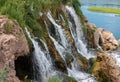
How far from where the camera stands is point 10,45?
392 inches

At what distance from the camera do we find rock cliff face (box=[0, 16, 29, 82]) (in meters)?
9.73

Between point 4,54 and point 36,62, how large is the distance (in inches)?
162

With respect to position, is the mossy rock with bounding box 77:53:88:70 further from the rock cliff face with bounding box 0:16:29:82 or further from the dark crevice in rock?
the rock cliff face with bounding box 0:16:29:82

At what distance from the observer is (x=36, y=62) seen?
1378 cm

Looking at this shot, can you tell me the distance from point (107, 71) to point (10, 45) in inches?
272

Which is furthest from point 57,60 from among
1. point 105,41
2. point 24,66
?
point 105,41

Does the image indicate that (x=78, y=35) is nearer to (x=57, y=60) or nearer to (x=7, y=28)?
(x=57, y=60)

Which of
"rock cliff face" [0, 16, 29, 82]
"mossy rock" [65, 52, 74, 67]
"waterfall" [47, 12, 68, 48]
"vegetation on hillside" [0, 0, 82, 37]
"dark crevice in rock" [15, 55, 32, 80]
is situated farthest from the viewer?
"waterfall" [47, 12, 68, 48]

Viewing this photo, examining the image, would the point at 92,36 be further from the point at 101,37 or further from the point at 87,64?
the point at 87,64

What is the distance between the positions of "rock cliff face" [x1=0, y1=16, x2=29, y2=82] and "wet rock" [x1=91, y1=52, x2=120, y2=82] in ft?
17.6

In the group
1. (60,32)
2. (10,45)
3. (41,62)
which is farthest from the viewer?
(60,32)

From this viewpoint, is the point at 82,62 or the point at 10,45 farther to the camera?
the point at 82,62

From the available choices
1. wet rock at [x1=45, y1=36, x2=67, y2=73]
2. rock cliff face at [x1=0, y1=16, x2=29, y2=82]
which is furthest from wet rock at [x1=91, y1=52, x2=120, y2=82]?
rock cliff face at [x1=0, y1=16, x2=29, y2=82]

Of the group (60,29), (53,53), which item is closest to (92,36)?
(60,29)
